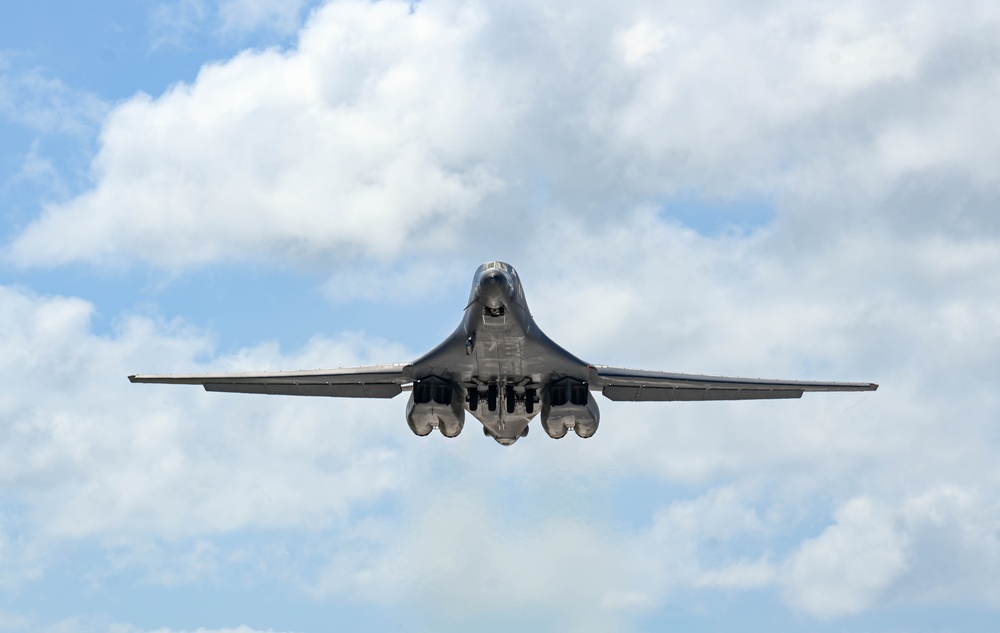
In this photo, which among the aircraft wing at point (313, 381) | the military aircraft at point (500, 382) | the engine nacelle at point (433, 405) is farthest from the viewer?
the aircraft wing at point (313, 381)

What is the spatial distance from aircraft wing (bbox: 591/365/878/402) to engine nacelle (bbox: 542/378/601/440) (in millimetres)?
1462

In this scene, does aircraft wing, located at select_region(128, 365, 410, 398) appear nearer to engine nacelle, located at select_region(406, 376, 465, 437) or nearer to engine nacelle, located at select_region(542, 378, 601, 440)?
engine nacelle, located at select_region(406, 376, 465, 437)

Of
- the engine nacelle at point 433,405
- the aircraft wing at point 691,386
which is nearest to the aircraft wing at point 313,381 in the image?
the engine nacelle at point 433,405

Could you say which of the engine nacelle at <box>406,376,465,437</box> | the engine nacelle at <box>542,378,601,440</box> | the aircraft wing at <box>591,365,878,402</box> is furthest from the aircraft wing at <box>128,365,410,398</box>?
the aircraft wing at <box>591,365,878,402</box>

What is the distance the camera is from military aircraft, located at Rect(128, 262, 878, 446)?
171 feet

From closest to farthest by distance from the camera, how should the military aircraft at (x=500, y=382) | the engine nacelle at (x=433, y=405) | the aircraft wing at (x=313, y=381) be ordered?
1. the military aircraft at (x=500, y=382)
2. the engine nacelle at (x=433, y=405)
3. the aircraft wing at (x=313, y=381)

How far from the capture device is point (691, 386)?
58.9 m

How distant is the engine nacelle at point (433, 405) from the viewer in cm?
5522

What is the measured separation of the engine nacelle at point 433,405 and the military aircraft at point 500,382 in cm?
4

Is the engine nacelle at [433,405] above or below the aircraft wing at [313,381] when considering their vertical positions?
below

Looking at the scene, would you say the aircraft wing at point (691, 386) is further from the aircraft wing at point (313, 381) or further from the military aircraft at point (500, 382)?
the aircraft wing at point (313, 381)

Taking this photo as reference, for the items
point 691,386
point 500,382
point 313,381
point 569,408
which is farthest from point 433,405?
point 691,386

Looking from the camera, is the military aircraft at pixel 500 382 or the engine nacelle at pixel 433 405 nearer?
the military aircraft at pixel 500 382

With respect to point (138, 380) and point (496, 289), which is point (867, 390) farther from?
point (138, 380)
